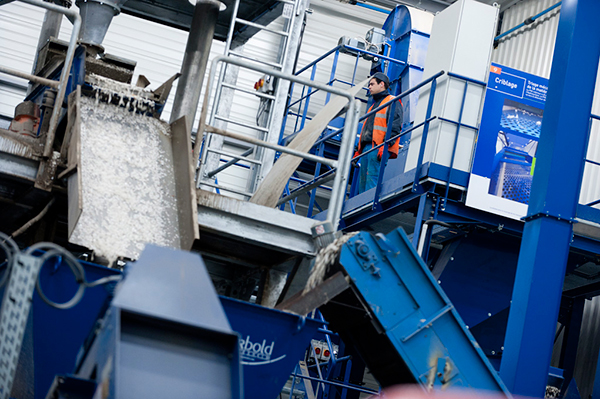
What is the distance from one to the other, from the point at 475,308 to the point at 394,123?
9.39ft

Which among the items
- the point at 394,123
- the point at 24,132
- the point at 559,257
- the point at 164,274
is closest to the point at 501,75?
the point at 394,123

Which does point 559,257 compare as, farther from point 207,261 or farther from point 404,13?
point 404,13

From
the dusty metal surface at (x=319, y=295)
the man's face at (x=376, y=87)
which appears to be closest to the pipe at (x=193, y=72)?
the dusty metal surface at (x=319, y=295)

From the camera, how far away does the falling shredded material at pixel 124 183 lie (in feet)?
18.0

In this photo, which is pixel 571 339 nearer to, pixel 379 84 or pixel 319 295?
pixel 379 84

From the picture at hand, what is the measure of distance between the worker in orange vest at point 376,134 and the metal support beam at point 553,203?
3.51 metres

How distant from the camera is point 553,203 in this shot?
21.5 ft

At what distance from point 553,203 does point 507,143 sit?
3100 mm

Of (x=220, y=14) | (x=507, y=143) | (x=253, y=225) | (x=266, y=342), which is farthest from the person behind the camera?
(x=220, y=14)

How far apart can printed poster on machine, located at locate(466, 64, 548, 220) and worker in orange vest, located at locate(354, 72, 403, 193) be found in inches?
57.4

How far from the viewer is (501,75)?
9.31 meters

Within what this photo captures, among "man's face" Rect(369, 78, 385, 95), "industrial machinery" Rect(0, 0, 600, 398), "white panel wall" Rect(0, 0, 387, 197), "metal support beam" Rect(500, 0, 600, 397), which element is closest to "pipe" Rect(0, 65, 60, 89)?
"industrial machinery" Rect(0, 0, 600, 398)

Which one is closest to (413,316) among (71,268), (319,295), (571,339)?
(319,295)

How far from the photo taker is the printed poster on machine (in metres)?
8.98
